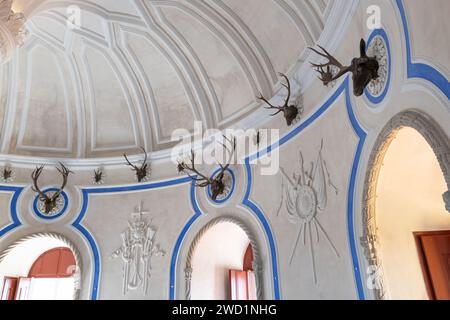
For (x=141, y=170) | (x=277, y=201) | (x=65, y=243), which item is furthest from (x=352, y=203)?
(x=65, y=243)

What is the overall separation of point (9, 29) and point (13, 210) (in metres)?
4.73

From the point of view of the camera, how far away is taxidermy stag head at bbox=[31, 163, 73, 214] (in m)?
8.16

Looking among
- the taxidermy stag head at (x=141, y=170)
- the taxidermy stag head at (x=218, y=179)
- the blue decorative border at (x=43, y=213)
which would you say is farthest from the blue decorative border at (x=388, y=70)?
the blue decorative border at (x=43, y=213)

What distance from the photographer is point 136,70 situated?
8.48m

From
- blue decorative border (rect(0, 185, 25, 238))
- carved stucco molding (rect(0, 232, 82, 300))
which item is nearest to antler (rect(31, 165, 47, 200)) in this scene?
blue decorative border (rect(0, 185, 25, 238))

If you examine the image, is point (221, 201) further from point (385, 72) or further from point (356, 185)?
point (385, 72)

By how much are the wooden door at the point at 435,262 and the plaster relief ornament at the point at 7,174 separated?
862cm

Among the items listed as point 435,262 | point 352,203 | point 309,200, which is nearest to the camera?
point 435,262

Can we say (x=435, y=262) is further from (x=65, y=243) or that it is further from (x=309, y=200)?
(x=65, y=243)

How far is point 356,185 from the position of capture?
4.15 m

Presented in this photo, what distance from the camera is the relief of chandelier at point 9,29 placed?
4945 mm

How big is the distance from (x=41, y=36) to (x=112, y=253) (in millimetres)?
5309

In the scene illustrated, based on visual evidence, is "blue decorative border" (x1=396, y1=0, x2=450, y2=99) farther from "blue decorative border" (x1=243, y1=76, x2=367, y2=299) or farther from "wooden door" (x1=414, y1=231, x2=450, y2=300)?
"wooden door" (x1=414, y1=231, x2=450, y2=300)

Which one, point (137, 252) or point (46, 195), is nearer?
point (137, 252)
